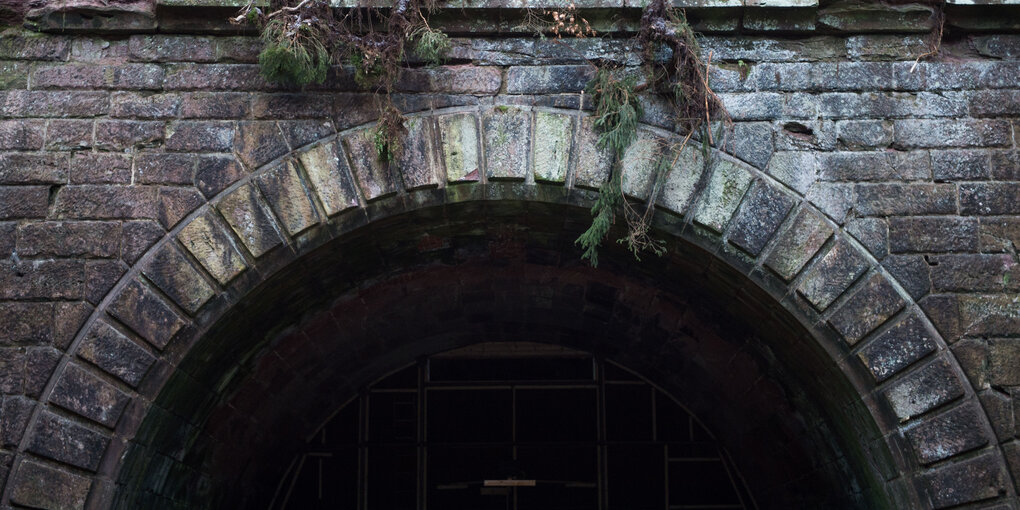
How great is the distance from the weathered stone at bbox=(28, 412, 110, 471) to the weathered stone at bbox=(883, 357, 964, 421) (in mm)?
4036

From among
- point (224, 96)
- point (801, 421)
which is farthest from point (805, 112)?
point (224, 96)

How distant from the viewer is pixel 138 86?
548 cm

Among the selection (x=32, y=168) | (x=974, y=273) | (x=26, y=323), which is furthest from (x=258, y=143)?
(x=974, y=273)

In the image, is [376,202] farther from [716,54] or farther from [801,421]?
[801,421]

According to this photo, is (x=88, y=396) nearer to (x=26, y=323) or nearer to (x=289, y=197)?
(x=26, y=323)

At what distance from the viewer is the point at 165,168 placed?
5.37 m

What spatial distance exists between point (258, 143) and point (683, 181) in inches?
89.5

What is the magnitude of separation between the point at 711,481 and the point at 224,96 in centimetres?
515

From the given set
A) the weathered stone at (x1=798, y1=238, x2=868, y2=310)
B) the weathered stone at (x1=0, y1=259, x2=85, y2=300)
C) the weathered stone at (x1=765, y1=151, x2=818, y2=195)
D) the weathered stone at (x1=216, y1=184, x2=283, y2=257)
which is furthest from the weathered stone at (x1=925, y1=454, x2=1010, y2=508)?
the weathered stone at (x1=0, y1=259, x2=85, y2=300)

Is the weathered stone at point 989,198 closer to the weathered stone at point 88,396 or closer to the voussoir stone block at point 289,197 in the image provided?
the voussoir stone block at point 289,197

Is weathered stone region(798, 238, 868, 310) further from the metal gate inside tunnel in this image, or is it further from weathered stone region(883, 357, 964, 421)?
the metal gate inside tunnel

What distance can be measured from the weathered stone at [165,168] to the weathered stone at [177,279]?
0.36 metres

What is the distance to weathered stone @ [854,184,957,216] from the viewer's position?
536 cm

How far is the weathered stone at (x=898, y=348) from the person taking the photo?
521 cm
